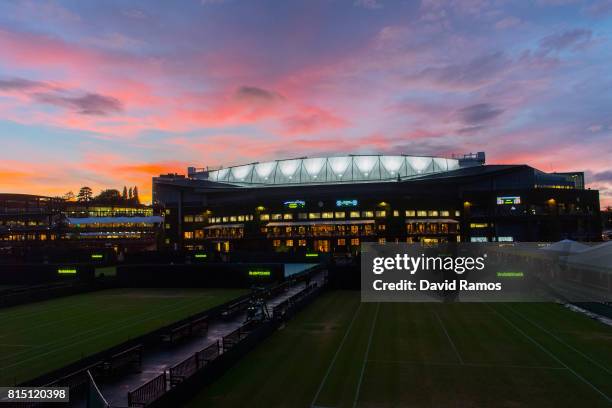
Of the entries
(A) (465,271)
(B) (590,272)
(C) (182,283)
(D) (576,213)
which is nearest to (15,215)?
(C) (182,283)

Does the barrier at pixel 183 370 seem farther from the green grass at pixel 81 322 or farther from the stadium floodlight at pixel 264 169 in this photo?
the stadium floodlight at pixel 264 169

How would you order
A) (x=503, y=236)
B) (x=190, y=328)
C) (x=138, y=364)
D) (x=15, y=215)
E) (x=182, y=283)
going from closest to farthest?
1. (x=138, y=364)
2. (x=190, y=328)
3. (x=182, y=283)
4. (x=503, y=236)
5. (x=15, y=215)

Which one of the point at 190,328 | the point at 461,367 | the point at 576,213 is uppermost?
the point at 576,213

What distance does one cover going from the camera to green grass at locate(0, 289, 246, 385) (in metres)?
26.2

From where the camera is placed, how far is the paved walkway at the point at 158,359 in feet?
58.7

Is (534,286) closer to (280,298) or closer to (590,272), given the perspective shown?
(590,272)

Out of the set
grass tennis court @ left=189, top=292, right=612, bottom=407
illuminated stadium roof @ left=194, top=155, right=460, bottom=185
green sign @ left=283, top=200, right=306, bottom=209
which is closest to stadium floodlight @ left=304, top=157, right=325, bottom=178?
illuminated stadium roof @ left=194, top=155, right=460, bottom=185

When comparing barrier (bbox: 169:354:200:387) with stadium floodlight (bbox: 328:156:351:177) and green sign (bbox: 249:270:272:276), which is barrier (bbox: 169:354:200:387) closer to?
green sign (bbox: 249:270:272:276)

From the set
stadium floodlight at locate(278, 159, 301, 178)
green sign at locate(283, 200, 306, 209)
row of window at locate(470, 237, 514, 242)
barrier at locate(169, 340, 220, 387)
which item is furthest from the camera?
stadium floodlight at locate(278, 159, 301, 178)

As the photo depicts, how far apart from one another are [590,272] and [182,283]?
149 ft

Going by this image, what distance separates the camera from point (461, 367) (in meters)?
23.4

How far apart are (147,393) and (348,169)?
451 feet

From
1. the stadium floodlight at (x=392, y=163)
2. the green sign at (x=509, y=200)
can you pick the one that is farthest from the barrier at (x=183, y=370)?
the stadium floodlight at (x=392, y=163)

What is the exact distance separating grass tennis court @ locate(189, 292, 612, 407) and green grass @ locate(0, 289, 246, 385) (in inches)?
371
